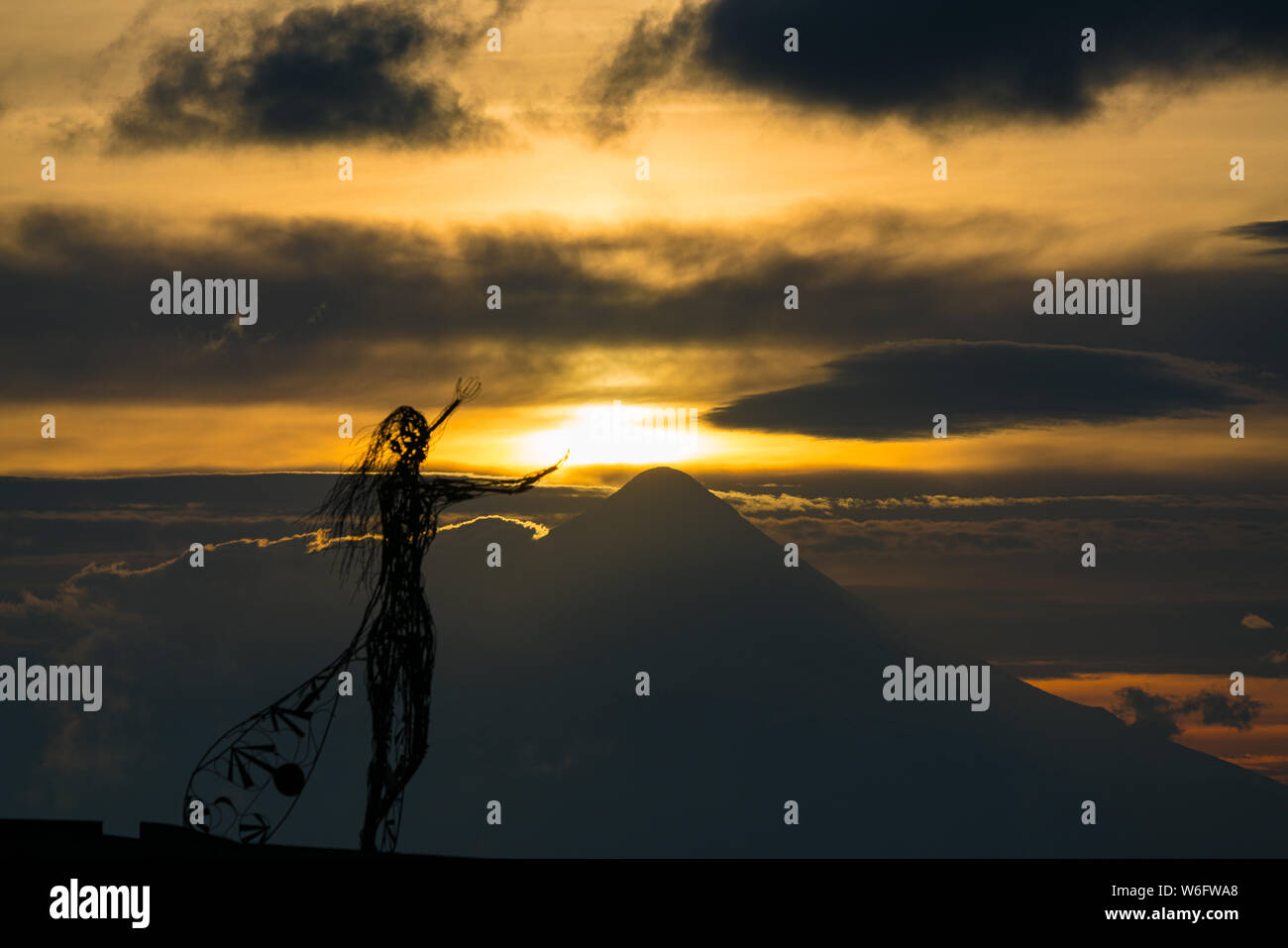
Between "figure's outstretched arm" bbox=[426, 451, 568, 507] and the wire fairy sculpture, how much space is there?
0.04ft

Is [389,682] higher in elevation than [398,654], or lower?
lower

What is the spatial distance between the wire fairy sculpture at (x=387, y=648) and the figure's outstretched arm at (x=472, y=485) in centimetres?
1

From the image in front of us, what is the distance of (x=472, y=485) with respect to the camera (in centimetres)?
1717

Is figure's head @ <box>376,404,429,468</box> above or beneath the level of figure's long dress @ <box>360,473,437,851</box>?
above

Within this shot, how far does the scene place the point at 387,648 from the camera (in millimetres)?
16578

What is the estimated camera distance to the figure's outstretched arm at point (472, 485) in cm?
1711

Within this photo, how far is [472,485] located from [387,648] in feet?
7.03

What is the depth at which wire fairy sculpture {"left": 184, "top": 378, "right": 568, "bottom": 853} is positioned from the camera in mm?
16531
